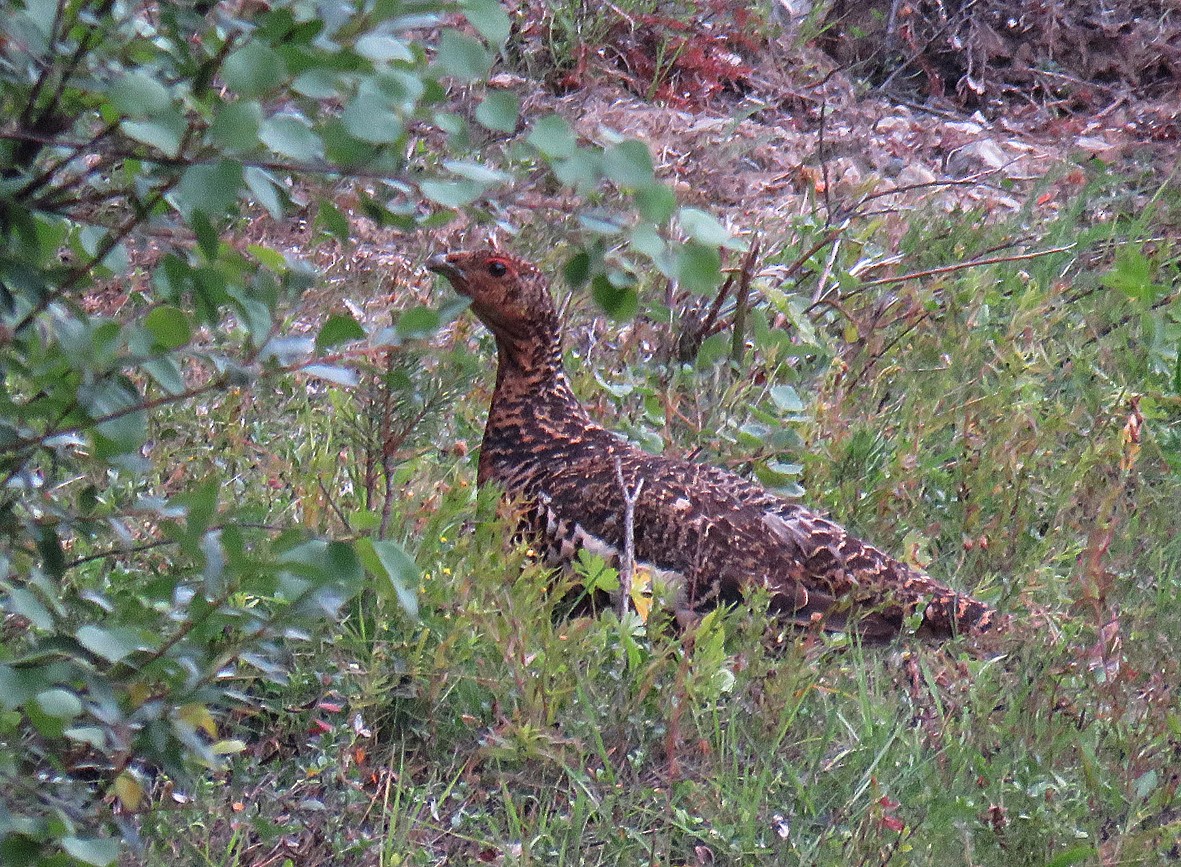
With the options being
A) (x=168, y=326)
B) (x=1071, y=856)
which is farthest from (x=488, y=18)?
(x=1071, y=856)

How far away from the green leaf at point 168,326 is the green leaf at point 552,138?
0.47 m

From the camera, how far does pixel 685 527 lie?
4.37m

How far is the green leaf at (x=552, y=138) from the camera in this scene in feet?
4.92

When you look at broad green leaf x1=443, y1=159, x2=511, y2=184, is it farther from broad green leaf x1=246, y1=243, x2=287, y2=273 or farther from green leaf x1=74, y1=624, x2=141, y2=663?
green leaf x1=74, y1=624, x2=141, y2=663

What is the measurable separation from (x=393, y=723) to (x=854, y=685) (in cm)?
120

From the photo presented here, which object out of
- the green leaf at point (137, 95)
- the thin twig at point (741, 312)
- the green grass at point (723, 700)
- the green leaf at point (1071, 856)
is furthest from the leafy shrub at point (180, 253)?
the thin twig at point (741, 312)

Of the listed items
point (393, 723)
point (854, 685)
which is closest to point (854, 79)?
point (854, 685)

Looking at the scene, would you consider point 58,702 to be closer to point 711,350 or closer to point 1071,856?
point 1071,856

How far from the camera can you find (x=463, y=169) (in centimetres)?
159

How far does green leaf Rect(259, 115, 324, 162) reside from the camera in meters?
1.45

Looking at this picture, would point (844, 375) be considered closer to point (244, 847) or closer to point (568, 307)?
point (568, 307)

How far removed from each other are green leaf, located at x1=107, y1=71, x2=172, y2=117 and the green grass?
72 cm

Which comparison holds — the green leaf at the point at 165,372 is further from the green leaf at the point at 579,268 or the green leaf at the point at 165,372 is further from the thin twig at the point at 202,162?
the green leaf at the point at 579,268

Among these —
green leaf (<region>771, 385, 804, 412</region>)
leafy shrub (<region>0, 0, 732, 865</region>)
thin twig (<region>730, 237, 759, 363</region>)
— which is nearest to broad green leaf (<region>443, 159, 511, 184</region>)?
leafy shrub (<region>0, 0, 732, 865</region>)
